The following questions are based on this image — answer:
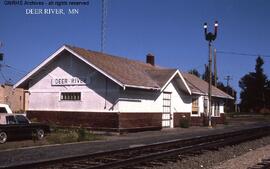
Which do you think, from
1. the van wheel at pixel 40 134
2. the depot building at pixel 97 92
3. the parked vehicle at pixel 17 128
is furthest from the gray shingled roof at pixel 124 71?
the parked vehicle at pixel 17 128

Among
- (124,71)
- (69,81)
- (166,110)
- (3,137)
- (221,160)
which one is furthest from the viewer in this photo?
(166,110)

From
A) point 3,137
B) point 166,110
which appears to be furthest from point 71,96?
point 3,137

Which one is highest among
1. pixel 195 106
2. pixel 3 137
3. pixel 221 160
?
pixel 195 106

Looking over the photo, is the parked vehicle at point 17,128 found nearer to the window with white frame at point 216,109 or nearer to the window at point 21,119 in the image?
the window at point 21,119

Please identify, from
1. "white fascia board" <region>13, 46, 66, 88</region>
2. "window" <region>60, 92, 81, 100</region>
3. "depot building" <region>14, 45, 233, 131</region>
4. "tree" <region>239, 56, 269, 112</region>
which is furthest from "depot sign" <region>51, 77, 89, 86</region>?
"tree" <region>239, 56, 269, 112</region>

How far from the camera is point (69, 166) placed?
1210cm

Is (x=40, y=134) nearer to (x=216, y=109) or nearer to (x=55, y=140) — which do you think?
(x=55, y=140)

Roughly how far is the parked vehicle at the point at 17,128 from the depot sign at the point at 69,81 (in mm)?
7049

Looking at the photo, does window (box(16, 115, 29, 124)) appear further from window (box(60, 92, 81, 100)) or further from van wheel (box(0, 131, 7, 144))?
window (box(60, 92, 81, 100))

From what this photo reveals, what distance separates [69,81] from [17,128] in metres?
9.02

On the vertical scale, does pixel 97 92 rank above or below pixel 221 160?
above

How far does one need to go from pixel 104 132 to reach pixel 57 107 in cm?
415

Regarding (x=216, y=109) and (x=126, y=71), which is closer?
(x=126, y=71)

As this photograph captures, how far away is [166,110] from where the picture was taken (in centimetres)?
3297
